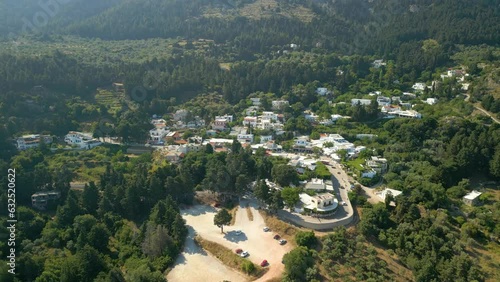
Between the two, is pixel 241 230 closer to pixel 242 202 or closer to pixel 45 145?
pixel 242 202

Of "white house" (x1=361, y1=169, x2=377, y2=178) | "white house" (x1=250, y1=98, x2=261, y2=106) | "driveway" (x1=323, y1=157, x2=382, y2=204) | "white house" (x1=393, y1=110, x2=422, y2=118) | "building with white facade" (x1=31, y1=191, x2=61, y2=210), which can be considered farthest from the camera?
"white house" (x1=250, y1=98, x2=261, y2=106)

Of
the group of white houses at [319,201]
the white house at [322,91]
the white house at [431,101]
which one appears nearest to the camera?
the group of white houses at [319,201]

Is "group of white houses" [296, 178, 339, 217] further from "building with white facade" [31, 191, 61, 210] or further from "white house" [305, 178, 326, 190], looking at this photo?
"building with white facade" [31, 191, 61, 210]

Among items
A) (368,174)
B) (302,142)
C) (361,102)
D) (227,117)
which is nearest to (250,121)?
(227,117)

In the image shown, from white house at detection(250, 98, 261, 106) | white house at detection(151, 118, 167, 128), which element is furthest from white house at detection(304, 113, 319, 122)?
white house at detection(151, 118, 167, 128)

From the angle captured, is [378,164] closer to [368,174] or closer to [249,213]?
[368,174]

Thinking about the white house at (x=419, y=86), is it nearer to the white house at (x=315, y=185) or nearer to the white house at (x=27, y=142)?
the white house at (x=315, y=185)

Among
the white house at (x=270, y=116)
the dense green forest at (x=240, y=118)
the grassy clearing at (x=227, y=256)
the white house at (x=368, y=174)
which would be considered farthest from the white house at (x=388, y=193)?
the white house at (x=270, y=116)
